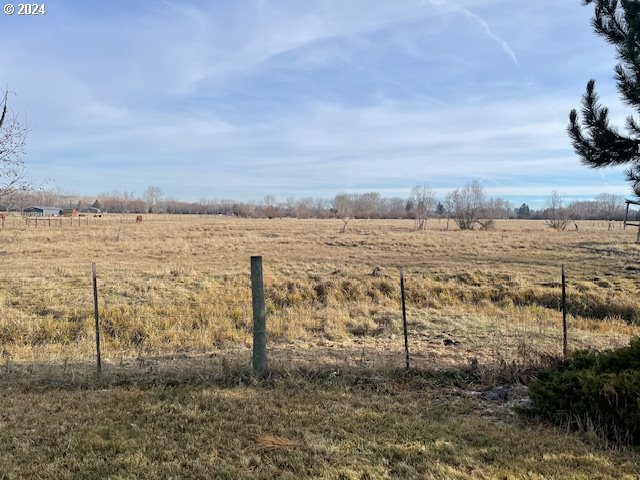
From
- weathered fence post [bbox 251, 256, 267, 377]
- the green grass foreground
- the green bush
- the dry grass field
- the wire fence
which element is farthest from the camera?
the wire fence

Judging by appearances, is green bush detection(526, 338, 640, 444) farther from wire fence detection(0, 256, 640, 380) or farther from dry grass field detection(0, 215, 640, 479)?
wire fence detection(0, 256, 640, 380)

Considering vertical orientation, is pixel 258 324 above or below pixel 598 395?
above

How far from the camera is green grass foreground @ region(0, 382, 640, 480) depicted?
3.54 m

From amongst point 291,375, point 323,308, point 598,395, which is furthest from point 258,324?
point 323,308

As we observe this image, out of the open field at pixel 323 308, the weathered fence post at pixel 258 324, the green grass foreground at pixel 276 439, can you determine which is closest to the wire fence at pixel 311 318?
the open field at pixel 323 308

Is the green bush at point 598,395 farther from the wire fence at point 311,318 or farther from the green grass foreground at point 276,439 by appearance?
the wire fence at point 311,318

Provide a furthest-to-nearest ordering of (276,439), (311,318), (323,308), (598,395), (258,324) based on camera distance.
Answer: (323,308)
(311,318)
(258,324)
(598,395)
(276,439)

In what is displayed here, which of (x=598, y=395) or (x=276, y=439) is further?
(x=598, y=395)

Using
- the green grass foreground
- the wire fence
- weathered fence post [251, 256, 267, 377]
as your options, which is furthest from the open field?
the green grass foreground

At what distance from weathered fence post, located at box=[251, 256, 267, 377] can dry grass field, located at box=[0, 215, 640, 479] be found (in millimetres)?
228

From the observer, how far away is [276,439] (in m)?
4.03

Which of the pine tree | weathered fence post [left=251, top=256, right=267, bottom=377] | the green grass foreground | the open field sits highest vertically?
the pine tree

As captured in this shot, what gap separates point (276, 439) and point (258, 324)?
2.09 m

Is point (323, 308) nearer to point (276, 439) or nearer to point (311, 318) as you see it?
point (311, 318)
